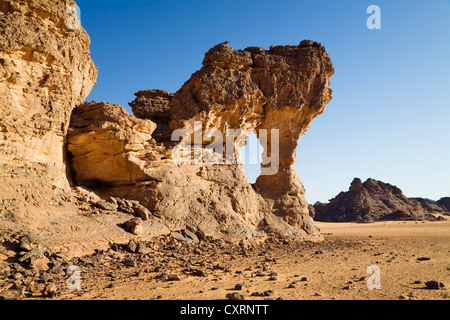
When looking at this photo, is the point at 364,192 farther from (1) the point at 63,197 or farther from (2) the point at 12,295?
(2) the point at 12,295

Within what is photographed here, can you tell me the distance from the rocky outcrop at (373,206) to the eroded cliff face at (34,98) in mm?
41842

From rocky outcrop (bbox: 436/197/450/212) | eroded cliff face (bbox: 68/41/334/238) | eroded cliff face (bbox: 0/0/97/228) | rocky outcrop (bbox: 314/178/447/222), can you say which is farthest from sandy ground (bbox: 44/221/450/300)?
rocky outcrop (bbox: 436/197/450/212)

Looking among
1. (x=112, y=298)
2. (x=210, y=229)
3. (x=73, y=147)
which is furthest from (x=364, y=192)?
(x=112, y=298)

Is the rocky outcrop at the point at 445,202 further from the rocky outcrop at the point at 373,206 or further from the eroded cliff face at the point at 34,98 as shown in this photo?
the eroded cliff face at the point at 34,98

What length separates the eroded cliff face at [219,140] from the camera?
12.9 meters

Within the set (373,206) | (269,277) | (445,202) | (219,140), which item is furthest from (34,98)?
(445,202)

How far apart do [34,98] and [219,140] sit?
8.81m

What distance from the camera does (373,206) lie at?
4569cm

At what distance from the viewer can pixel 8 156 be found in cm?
935

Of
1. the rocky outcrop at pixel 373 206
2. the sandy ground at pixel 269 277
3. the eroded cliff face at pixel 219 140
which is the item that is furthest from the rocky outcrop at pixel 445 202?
the sandy ground at pixel 269 277

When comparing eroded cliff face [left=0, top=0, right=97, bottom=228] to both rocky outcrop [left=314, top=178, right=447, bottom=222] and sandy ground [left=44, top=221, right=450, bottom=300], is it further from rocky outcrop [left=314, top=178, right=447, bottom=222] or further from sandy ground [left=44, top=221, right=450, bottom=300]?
rocky outcrop [left=314, top=178, right=447, bottom=222]

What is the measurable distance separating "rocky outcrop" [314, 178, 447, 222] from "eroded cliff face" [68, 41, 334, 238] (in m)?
30.6

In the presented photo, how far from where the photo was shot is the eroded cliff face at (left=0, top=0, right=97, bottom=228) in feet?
30.9

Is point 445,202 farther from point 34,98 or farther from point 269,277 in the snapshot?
point 34,98
